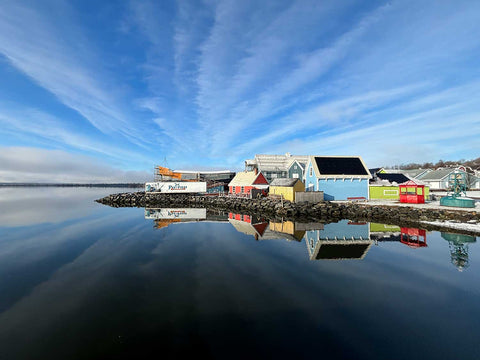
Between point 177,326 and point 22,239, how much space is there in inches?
762

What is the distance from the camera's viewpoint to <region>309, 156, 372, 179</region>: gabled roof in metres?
33.1

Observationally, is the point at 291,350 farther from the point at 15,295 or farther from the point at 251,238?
the point at 251,238

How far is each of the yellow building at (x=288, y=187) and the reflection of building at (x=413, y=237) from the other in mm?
15986

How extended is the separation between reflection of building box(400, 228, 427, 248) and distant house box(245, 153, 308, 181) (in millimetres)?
26321

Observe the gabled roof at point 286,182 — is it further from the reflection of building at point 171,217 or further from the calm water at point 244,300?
the calm water at point 244,300

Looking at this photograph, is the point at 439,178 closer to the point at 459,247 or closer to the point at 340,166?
the point at 340,166

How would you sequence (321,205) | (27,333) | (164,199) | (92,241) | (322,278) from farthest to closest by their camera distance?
(164,199)
(321,205)
(92,241)
(322,278)
(27,333)

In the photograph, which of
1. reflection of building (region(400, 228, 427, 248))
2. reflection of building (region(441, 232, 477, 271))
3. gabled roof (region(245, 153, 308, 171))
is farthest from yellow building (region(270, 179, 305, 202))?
reflection of building (region(441, 232, 477, 271))

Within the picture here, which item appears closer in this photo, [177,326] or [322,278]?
[177,326]

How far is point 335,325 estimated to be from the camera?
606cm

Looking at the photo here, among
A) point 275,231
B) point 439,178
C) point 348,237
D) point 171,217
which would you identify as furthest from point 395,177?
point 171,217

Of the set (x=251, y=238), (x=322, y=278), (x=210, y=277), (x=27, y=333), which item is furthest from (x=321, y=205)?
(x=27, y=333)

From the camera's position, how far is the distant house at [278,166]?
45128 millimetres

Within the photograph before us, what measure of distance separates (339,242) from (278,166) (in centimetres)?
3474
